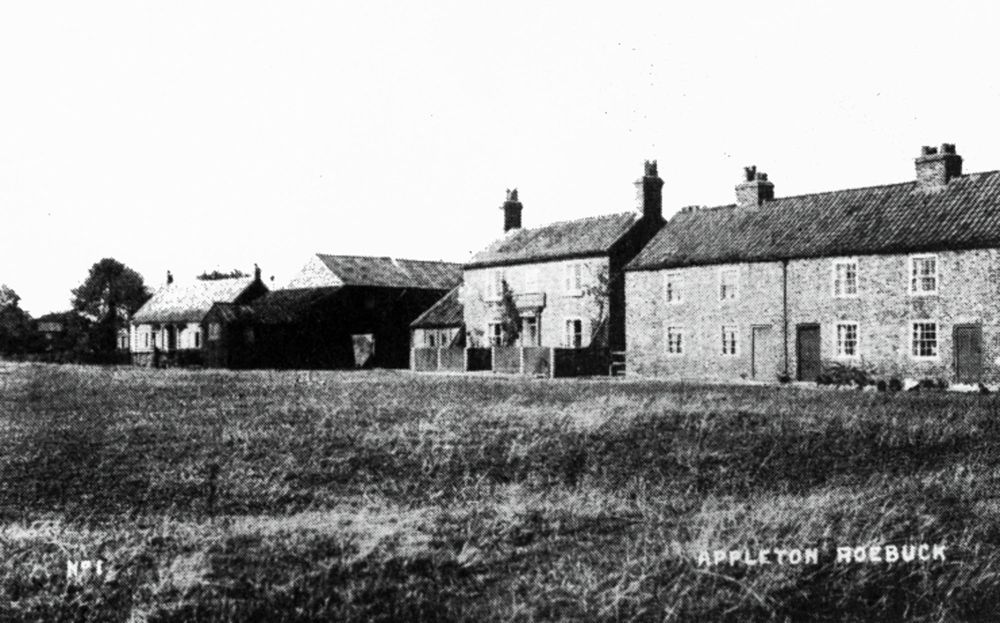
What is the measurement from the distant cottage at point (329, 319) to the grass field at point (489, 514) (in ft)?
130

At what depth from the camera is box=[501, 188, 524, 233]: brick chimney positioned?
173ft

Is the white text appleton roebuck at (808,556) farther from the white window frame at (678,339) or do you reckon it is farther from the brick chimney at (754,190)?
the brick chimney at (754,190)

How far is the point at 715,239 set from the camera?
128 ft

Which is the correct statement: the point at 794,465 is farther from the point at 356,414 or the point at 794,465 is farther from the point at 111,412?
the point at 111,412

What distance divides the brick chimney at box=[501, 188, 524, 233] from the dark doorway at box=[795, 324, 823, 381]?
21.5m

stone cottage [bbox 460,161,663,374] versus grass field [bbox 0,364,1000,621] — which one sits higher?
stone cottage [bbox 460,161,663,374]

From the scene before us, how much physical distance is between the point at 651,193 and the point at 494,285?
32.4ft

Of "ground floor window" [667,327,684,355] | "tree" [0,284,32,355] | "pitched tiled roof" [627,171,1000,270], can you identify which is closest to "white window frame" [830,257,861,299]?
"pitched tiled roof" [627,171,1000,270]

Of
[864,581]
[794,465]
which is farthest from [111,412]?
[864,581]

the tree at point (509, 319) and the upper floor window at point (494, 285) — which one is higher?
the upper floor window at point (494, 285)

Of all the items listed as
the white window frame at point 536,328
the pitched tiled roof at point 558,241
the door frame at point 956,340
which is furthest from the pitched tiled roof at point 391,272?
the door frame at point 956,340

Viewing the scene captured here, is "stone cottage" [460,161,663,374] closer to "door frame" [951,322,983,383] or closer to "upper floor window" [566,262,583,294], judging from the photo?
"upper floor window" [566,262,583,294]

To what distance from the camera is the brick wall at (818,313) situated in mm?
29875

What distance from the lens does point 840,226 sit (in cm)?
3478
